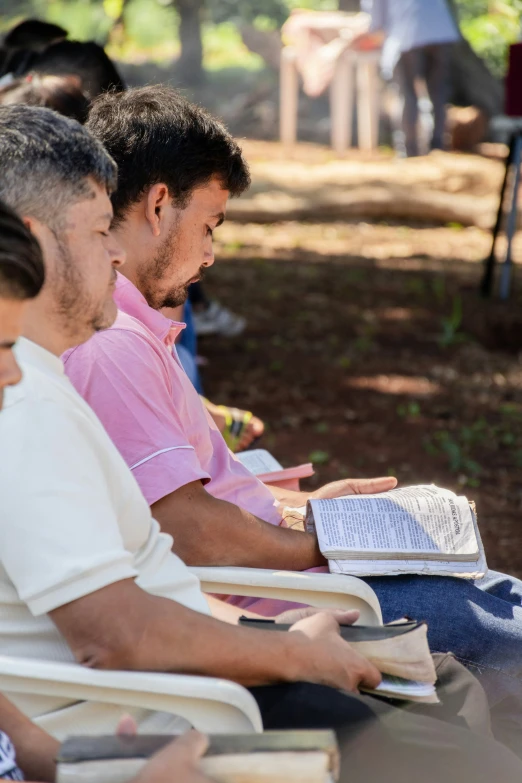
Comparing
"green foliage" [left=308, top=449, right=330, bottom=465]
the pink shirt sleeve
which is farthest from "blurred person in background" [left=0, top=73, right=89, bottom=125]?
"green foliage" [left=308, top=449, right=330, bottom=465]

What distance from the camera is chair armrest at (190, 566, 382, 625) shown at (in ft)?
7.58

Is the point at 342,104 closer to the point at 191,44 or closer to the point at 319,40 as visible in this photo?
the point at 319,40

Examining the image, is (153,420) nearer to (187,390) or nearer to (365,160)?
(187,390)

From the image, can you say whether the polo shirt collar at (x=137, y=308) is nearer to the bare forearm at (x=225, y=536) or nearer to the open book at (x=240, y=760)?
the bare forearm at (x=225, y=536)

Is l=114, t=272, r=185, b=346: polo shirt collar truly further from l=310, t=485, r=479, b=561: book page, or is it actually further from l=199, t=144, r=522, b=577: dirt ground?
l=199, t=144, r=522, b=577: dirt ground

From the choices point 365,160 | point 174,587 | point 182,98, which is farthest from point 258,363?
point 365,160

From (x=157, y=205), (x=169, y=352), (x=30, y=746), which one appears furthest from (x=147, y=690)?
(x=157, y=205)

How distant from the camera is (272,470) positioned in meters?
3.05

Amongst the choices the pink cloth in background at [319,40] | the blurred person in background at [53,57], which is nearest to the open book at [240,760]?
the blurred person in background at [53,57]

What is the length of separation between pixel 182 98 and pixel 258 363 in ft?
14.0

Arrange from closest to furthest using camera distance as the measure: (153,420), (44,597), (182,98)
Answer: (44,597)
(153,420)
(182,98)

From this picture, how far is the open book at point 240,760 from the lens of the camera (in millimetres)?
1501

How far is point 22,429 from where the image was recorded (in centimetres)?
168

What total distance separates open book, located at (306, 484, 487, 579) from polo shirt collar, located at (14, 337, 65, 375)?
85 cm
